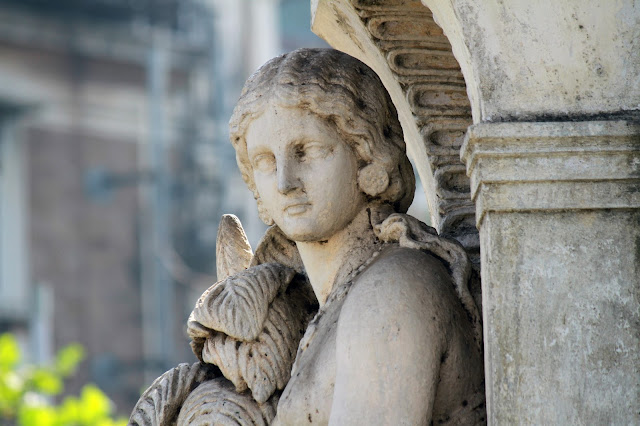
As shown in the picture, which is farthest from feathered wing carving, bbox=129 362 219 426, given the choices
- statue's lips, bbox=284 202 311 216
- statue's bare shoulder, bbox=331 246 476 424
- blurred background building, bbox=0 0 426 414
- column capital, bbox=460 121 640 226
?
blurred background building, bbox=0 0 426 414

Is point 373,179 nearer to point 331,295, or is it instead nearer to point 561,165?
point 331,295

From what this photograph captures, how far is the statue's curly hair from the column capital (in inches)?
31.5

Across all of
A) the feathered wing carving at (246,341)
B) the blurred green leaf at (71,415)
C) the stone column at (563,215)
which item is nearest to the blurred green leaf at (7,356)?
the blurred green leaf at (71,415)

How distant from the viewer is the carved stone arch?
253 inches

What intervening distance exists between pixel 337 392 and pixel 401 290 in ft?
1.27

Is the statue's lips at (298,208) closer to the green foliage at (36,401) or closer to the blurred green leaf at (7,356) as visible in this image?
the green foliage at (36,401)

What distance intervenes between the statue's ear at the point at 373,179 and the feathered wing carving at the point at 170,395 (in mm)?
915

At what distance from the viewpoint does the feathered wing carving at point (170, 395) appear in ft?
20.0

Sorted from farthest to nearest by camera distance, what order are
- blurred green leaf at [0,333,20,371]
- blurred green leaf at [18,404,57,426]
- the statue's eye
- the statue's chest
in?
blurred green leaf at [0,333,20,371], blurred green leaf at [18,404,57,426], the statue's eye, the statue's chest

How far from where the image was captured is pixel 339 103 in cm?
579

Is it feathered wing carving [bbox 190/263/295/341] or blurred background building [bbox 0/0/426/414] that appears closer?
feathered wing carving [bbox 190/263/295/341]

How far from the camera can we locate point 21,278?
34.6 m

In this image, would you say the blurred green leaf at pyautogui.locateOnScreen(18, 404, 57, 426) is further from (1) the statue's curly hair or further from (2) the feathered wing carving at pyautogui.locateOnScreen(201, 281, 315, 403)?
(1) the statue's curly hair

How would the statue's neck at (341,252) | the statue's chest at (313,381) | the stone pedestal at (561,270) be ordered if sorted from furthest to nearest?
1. the statue's neck at (341,252)
2. the statue's chest at (313,381)
3. the stone pedestal at (561,270)
